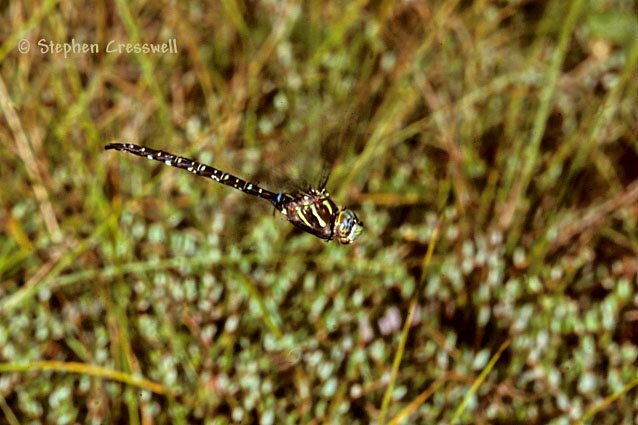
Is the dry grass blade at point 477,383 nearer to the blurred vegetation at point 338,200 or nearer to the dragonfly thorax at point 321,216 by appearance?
the blurred vegetation at point 338,200

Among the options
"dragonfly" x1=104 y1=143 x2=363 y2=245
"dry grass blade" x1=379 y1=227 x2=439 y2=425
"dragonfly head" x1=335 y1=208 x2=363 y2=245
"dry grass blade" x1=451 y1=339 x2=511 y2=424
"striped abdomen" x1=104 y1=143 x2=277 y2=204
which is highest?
"striped abdomen" x1=104 y1=143 x2=277 y2=204

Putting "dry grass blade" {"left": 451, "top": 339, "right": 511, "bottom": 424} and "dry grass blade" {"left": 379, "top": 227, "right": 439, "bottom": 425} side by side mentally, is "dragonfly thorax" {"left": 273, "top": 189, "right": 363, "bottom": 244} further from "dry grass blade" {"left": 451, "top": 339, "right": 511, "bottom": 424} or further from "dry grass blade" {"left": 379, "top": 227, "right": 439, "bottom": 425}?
"dry grass blade" {"left": 451, "top": 339, "right": 511, "bottom": 424}

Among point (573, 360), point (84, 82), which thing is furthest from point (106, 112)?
point (573, 360)

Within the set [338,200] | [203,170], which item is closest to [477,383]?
[338,200]

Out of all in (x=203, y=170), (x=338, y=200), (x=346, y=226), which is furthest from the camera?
(x=338, y=200)

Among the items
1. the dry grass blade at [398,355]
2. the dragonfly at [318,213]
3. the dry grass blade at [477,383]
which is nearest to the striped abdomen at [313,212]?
the dragonfly at [318,213]

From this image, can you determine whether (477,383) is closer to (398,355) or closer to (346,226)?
(398,355)

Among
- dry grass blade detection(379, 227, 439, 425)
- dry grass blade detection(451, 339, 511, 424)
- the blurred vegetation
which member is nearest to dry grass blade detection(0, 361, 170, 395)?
the blurred vegetation

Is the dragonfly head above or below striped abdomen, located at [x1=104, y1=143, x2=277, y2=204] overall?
below

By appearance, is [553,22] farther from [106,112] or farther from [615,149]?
[106,112]
